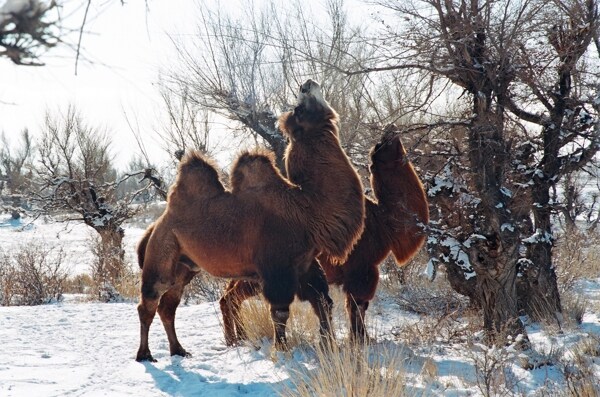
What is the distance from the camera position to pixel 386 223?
6.54 meters

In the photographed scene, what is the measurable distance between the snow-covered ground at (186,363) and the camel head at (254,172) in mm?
1529

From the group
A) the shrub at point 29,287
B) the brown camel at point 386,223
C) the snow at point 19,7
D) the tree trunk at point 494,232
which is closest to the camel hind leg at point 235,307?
the brown camel at point 386,223

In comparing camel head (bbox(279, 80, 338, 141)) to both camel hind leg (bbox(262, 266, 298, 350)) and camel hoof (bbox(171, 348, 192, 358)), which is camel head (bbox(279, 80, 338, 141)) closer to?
camel hind leg (bbox(262, 266, 298, 350))

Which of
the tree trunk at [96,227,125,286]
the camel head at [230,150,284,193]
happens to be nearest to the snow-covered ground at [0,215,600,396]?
the camel head at [230,150,284,193]

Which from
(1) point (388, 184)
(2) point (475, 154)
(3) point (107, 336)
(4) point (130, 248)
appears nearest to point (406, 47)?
(2) point (475, 154)

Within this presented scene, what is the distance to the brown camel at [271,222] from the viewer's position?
549 cm

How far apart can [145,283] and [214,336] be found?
154 centimetres

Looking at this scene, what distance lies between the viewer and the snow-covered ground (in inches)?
177

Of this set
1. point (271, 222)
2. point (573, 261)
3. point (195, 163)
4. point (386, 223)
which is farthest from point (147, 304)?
point (573, 261)

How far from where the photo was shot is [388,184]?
6684mm

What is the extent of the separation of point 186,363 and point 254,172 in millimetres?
1864

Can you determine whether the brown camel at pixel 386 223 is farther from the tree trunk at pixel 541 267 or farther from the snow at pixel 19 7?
the snow at pixel 19 7

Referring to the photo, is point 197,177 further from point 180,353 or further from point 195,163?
point 180,353

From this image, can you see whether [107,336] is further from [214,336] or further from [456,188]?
[456,188]
